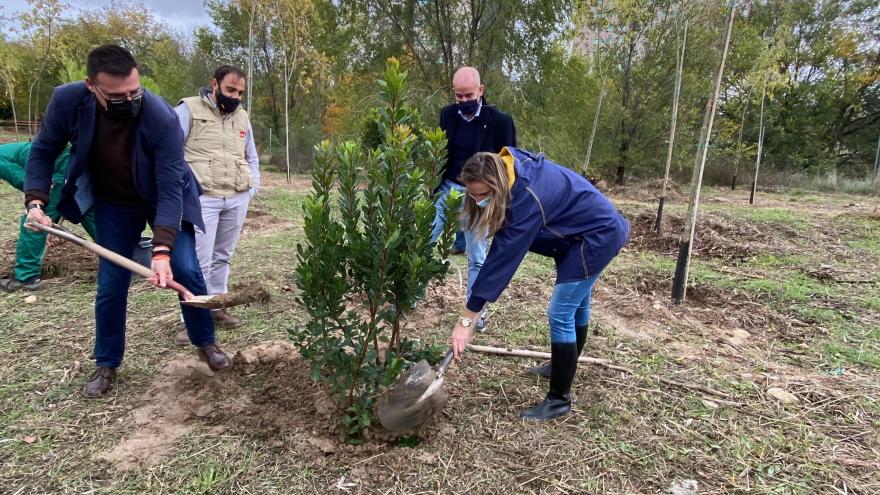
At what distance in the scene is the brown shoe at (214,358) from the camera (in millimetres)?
2895

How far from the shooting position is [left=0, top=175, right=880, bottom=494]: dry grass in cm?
217

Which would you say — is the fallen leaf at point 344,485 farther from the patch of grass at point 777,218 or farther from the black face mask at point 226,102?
the patch of grass at point 777,218

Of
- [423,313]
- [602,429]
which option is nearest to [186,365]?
[423,313]

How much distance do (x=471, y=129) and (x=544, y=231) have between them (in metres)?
1.50

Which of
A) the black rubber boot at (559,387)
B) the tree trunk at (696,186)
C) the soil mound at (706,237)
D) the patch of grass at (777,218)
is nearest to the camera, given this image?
the black rubber boot at (559,387)

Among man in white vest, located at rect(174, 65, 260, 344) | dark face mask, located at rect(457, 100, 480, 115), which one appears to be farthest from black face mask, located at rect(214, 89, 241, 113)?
dark face mask, located at rect(457, 100, 480, 115)

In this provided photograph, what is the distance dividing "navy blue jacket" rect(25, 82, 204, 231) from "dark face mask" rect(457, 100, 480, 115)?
73.2 inches

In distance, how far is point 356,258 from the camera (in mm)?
2232

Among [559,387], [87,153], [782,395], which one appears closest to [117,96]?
[87,153]

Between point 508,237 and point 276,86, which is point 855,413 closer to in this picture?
point 508,237

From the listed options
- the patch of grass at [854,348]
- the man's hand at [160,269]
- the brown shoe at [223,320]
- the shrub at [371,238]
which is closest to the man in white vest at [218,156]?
the brown shoe at [223,320]

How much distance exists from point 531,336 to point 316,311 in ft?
6.11

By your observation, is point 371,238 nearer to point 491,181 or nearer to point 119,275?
point 491,181

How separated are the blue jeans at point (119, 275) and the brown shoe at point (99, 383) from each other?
0.04 meters
